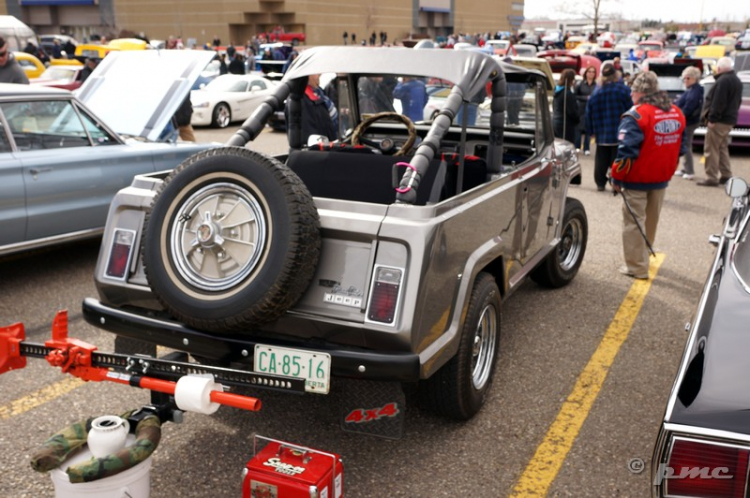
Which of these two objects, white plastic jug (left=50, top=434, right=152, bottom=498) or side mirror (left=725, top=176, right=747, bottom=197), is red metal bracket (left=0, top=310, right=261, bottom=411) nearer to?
white plastic jug (left=50, top=434, right=152, bottom=498)

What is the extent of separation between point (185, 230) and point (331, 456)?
4.03 feet

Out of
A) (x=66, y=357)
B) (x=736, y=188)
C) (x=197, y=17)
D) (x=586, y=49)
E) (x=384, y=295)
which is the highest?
(x=197, y=17)

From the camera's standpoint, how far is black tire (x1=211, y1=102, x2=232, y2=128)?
17375mm

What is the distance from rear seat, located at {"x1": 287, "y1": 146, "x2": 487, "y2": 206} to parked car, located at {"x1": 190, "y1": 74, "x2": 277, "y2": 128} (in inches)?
513

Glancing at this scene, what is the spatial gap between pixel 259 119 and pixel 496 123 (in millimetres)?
1451

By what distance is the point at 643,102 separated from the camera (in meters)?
6.20

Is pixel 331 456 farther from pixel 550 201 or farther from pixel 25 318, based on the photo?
pixel 25 318

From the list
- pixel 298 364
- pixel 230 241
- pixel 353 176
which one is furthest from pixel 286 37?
pixel 298 364

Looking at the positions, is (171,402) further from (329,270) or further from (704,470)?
(704,470)

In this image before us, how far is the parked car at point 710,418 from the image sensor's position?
203 centimetres

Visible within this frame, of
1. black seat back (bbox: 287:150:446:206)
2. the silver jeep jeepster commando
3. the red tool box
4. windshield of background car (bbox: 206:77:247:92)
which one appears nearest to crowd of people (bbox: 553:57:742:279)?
the silver jeep jeepster commando

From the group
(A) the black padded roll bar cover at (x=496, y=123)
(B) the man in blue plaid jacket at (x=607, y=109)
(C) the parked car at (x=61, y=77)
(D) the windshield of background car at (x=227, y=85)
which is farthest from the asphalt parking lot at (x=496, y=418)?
(C) the parked car at (x=61, y=77)

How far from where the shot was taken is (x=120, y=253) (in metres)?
3.76

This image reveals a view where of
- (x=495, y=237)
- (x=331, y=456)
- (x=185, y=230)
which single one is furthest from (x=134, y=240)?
(x=495, y=237)
